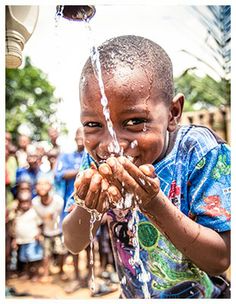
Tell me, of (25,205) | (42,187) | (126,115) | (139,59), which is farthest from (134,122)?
(25,205)

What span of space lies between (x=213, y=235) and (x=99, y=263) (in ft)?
5.75

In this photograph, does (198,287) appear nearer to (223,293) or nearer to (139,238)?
(223,293)

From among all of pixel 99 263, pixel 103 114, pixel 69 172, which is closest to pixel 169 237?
pixel 103 114

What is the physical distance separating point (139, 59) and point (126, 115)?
113 mm

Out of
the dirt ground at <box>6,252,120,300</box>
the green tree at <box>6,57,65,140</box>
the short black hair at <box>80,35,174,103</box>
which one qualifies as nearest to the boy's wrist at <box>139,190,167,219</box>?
the short black hair at <box>80,35,174,103</box>

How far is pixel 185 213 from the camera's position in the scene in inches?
33.9

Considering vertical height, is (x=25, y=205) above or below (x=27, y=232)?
above

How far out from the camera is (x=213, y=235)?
0.81 m

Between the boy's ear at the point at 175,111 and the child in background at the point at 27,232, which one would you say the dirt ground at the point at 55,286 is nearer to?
the child in background at the point at 27,232

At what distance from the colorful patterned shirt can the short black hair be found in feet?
0.38

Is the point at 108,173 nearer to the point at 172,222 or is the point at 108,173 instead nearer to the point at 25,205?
the point at 172,222

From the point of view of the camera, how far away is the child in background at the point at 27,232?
2359 millimetres

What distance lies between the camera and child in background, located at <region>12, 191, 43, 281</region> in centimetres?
236

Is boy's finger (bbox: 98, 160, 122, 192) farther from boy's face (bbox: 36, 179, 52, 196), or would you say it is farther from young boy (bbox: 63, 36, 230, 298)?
boy's face (bbox: 36, 179, 52, 196)
